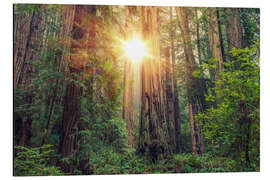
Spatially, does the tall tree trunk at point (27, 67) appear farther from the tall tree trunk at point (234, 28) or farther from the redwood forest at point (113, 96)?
the tall tree trunk at point (234, 28)

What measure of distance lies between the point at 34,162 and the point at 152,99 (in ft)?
8.34

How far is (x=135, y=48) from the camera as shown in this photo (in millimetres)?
4070

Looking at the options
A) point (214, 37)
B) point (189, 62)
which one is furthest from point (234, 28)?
point (189, 62)

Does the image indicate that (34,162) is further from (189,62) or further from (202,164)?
(189,62)

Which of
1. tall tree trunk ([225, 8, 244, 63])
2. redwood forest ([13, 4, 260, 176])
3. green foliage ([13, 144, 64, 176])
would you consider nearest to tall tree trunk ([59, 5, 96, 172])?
redwood forest ([13, 4, 260, 176])

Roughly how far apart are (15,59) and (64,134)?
181 cm

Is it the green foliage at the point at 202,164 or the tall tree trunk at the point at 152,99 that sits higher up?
the tall tree trunk at the point at 152,99

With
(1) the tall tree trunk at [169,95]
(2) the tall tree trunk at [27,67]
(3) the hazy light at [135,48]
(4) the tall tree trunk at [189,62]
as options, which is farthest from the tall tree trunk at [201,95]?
(2) the tall tree trunk at [27,67]

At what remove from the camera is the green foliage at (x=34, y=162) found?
3.00m

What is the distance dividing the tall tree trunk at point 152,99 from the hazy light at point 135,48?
137mm

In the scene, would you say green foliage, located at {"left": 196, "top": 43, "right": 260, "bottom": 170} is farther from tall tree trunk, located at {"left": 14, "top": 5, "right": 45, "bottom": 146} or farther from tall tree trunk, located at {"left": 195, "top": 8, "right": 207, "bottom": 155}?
tall tree trunk, located at {"left": 14, "top": 5, "right": 45, "bottom": 146}

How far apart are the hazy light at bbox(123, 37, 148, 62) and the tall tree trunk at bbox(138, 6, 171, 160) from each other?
14 cm

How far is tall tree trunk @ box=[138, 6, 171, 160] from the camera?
11.5ft
